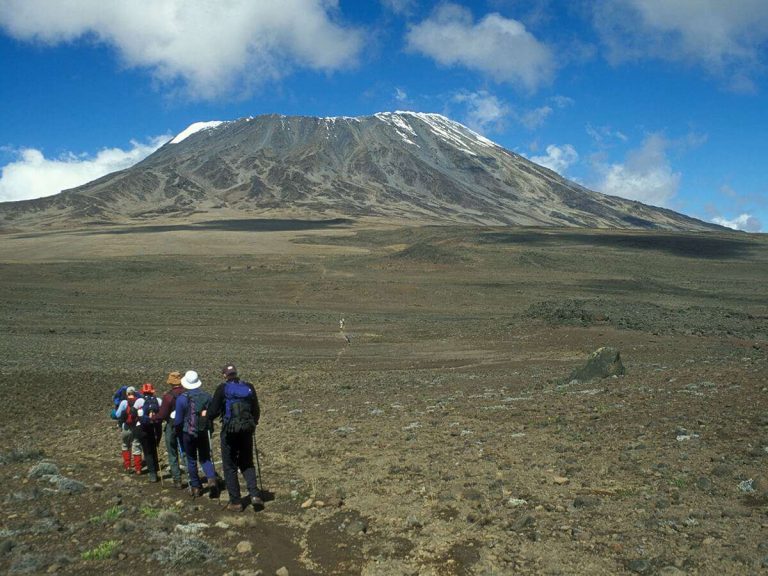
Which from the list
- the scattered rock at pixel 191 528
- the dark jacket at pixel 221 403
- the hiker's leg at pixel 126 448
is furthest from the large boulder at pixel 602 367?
the scattered rock at pixel 191 528

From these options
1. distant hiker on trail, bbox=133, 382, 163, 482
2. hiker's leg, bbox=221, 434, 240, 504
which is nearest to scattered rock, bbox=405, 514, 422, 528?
hiker's leg, bbox=221, 434, 240, 504

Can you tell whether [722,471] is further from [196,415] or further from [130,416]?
[130,416]

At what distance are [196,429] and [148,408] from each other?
1.59 metres

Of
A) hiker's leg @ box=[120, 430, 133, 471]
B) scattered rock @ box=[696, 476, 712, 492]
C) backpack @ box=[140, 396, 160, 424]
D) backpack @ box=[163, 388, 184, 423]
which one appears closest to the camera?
scattered rock @ box=[696, 476, 712, 492]

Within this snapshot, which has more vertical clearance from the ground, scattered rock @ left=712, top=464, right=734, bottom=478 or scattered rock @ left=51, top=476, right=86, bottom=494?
scattered rock @ left=712, top=464, right=734, bottom=478

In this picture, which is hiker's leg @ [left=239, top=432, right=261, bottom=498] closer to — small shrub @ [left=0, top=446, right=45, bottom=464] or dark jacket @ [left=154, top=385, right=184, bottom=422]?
dark jacket @ [left=154, top=385, right=184, bottom=422]

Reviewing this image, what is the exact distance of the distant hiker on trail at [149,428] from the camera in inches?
369

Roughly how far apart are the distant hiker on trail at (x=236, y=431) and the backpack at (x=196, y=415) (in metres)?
0.41

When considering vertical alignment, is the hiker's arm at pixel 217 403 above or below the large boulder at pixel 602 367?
above

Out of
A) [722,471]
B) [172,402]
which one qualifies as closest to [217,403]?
[172,402]

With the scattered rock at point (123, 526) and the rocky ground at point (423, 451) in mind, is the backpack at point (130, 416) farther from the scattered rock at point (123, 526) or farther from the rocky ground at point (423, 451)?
the scattered rock at point (123, 526)

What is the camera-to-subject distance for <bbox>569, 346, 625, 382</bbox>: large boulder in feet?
53.5

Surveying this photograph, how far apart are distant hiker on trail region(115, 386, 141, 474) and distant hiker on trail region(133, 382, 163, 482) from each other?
0.12m

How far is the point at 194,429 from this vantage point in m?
8.49
